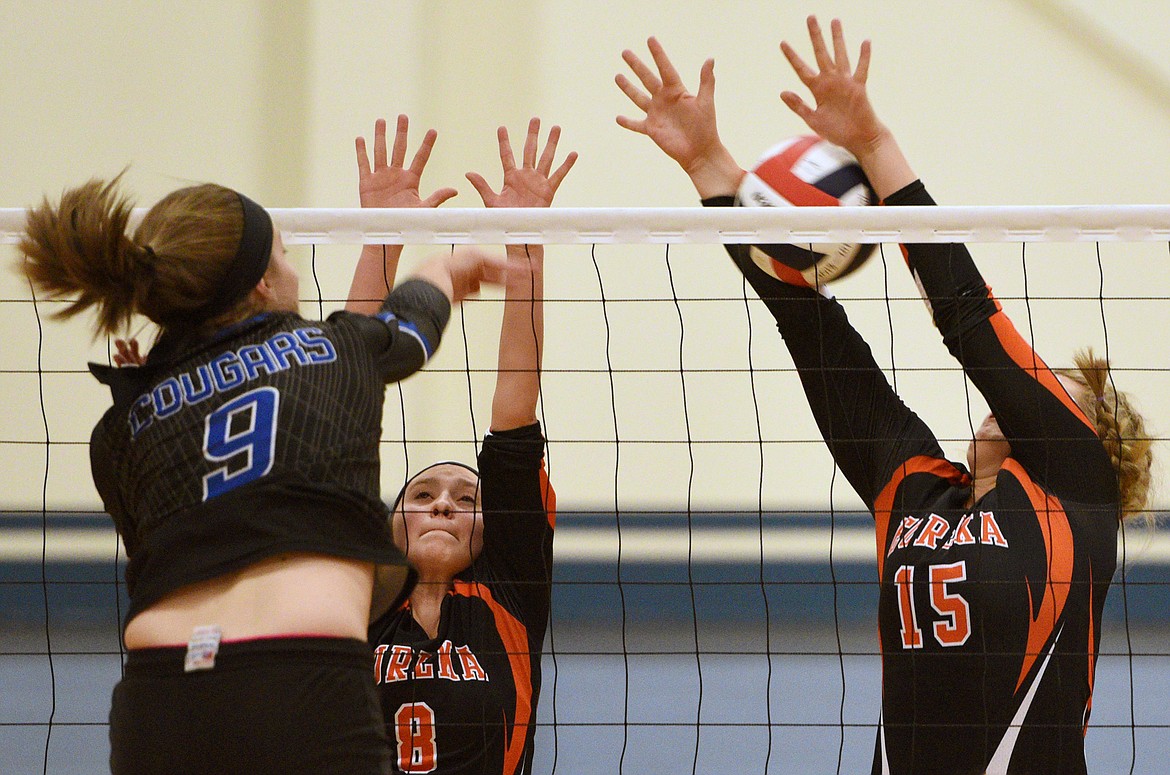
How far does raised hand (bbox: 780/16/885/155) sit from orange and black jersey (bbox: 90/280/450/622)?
118 centimetres

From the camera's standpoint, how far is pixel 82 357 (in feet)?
16.2

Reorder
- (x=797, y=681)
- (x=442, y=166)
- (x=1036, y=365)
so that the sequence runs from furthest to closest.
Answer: (x=442, y=166), (x=797, y=681), (x=1036, y=365)

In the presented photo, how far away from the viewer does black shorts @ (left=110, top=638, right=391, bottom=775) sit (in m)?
1.21

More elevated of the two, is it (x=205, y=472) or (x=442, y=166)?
(x=442, y=166)

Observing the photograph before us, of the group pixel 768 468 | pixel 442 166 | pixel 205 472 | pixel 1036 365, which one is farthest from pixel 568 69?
pixel 205 472

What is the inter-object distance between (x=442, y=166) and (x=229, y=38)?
3.43 feet

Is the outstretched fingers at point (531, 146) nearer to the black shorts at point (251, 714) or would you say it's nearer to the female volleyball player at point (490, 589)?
the female volleyball player at point (490, 589)

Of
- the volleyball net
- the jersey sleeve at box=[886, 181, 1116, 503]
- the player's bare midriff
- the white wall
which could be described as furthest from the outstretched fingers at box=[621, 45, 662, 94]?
the white wall

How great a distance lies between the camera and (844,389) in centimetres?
235

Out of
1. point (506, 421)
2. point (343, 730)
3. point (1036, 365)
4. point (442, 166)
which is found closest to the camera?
point (343, 730)

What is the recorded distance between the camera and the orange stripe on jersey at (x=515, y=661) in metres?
2.16

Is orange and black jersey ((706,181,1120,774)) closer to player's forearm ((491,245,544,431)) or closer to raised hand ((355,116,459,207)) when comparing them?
player's forearm ((491,245,544,431))

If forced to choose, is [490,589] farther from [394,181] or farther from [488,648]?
[394,181]

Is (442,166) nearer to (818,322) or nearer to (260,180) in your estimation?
(260,180)
